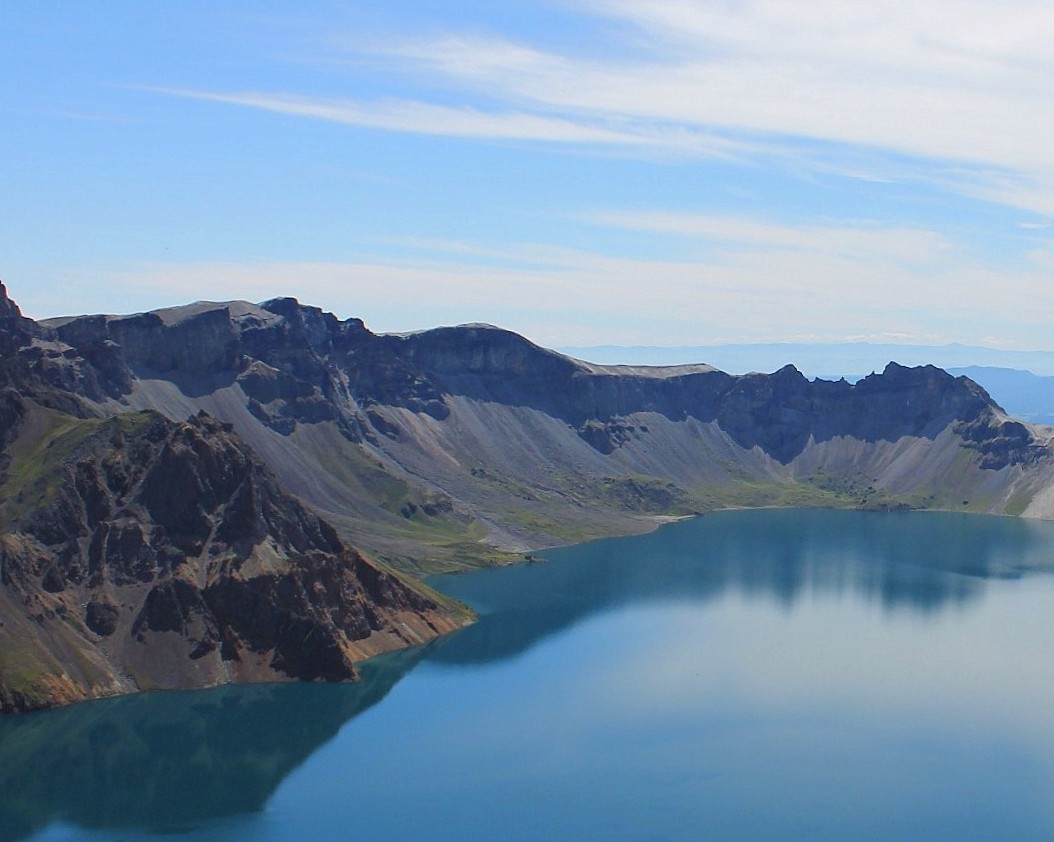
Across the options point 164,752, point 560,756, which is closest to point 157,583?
point 164,752

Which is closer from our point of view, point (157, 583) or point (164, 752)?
point (164, 752)

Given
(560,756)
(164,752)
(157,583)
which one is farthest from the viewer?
(157,583)

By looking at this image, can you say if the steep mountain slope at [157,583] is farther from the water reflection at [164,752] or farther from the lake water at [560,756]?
the lake water at [560,756]

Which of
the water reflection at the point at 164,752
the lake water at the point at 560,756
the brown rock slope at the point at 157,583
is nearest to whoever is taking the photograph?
the lake water at the point at 560,756

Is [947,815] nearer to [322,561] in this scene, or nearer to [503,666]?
[503,666]

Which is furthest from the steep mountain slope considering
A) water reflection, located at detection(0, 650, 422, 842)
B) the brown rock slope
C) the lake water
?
the lake water

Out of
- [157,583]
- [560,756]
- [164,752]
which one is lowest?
[164,752]

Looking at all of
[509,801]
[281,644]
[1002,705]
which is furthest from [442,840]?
[1002,705]

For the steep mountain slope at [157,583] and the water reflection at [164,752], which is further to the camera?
the steep mountain slope at [157,583]

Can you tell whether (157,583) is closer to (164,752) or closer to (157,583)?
(157,583)

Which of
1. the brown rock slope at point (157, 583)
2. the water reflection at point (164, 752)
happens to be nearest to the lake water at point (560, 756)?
the water reflection at point (164, 752)
